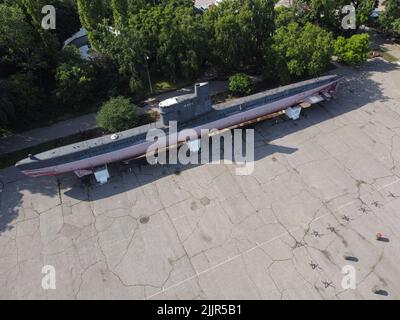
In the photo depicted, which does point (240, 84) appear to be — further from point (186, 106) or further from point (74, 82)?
point (74, 82)

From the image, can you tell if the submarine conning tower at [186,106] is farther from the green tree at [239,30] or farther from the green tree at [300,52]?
the green tree at [300,52]

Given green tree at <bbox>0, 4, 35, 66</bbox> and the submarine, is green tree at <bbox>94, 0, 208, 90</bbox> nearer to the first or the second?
green tree at <bbox>0, 4, 35, 66</bbox>

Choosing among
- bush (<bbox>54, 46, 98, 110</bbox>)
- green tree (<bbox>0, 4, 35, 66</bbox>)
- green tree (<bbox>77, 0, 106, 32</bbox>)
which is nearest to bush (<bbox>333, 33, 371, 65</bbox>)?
green tree (<bbox>77, 0, 106, 32</bbox>)

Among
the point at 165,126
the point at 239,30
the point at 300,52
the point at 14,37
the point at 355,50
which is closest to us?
the point at 165,126

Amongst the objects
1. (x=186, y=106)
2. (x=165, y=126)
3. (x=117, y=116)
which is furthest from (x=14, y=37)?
(x=186, y=106)

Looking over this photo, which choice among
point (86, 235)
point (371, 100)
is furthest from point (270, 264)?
point (371, 100)

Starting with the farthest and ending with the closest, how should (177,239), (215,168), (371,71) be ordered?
(371,71) → (215,168) → (177,239)
